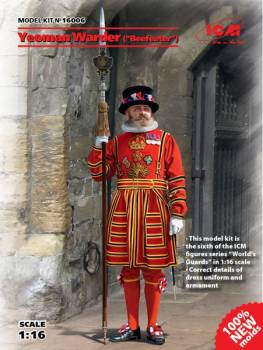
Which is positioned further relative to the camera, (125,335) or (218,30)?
(218,30)

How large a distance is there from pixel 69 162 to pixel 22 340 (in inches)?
47.6

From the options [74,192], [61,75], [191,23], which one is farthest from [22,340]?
[191,23]

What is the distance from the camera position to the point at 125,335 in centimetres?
497

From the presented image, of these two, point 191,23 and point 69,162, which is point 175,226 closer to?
point 69,162

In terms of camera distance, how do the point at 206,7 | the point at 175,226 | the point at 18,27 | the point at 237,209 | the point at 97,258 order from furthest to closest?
1. the point at 237,209
2. the point at 206,7
3. the point at 97,258
4. the point at 18,27
5. the point at 175,226

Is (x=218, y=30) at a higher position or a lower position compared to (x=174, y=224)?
higher

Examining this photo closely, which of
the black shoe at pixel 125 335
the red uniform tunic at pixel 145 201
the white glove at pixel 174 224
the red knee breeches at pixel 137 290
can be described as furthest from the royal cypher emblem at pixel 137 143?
the black shoe at pixel 125 335

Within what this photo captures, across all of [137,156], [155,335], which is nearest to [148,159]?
[137,156]

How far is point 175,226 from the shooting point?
190 inches

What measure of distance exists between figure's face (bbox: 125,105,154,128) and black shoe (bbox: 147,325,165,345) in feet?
3.89

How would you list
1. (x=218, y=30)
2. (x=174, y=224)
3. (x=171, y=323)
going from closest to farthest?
1. (x=174, y=224)
2. (x=171, y=323)
3. (x=218, y=30)

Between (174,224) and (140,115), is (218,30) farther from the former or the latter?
(174,224)

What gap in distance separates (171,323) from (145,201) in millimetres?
1012

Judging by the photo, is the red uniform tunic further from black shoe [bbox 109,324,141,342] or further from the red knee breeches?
black shoe [bbox 109,324,141,342]
